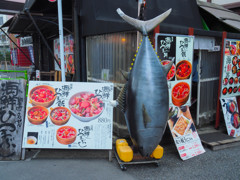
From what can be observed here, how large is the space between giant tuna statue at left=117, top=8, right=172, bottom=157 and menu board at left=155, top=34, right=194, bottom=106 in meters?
1.38

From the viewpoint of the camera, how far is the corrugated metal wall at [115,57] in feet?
16.2

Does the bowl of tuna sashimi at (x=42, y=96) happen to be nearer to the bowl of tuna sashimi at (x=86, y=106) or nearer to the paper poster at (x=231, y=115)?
the bowl of tuna sashimi at (x=86, y=106)

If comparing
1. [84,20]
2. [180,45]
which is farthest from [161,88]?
[84,20]

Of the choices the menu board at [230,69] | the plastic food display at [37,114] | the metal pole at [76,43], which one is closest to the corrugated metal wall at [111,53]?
the metal pole at [76,43]

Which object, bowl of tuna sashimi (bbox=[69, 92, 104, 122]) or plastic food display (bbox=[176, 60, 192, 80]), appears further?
plastic food display (bbox=[176, 60, 192, 80])

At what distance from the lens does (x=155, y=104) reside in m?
3.14

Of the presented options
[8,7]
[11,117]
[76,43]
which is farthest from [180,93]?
[8,7]

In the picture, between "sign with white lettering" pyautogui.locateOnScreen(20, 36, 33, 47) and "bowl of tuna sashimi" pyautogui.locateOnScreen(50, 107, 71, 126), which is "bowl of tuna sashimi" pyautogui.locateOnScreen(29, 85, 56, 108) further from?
"sign with white lettering" pyautogui.locateOnScreen(20, 36, 33, 47)

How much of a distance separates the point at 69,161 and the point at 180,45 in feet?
12.1

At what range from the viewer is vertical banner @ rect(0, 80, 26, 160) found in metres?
4.17

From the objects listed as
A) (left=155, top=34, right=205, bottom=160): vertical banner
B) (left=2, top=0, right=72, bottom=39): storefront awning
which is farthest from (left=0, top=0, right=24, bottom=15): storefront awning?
(left=155, top=34, right=205, bottom=160): vertical banner

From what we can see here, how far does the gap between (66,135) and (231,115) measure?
457 cm

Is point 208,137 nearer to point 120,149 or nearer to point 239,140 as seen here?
point 239,140

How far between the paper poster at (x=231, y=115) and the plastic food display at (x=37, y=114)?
15.4 feet
